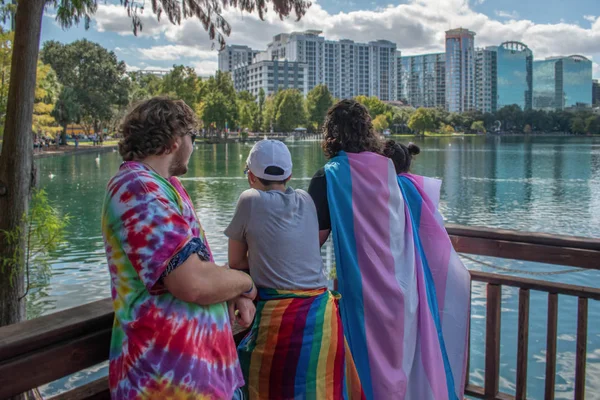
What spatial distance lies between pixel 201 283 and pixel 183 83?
7460 centimetres

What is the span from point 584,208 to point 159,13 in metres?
16.7

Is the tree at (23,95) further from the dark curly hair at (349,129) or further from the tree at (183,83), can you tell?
the tree at (183,83)

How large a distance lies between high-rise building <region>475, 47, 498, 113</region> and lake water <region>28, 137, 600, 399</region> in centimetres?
15432

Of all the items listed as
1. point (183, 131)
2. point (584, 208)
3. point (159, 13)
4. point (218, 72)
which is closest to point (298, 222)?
point (183, 131)

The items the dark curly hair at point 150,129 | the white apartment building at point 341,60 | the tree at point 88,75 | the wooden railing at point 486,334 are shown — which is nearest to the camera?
the wooden railing at point 486,334

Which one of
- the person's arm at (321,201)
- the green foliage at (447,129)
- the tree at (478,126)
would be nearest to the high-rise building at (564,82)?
the tree at (478,126)

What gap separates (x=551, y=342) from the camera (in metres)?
2.44

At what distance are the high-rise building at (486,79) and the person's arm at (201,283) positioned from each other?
191741 mm

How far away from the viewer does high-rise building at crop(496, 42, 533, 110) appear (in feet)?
605

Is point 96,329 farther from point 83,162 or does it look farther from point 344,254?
point 83,162

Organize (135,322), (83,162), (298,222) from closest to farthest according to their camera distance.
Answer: (135,322) → (298,222) → (83,162)

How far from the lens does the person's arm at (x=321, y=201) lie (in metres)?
2.34

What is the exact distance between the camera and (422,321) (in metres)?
2.33

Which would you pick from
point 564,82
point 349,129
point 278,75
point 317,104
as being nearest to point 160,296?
point 349,129
